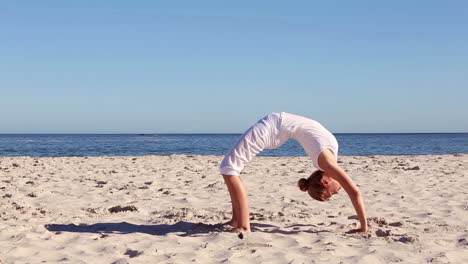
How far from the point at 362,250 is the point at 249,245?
0.90 m

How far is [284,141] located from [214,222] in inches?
50.9

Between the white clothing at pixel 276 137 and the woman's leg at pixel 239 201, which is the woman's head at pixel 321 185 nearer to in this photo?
the white clothing at pixel 276 137

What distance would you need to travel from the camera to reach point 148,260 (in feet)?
12.2

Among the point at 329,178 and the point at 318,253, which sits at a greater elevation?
the point at 329,178

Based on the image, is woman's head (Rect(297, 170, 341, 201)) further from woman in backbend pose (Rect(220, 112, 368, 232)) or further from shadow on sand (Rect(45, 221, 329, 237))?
shadow on sand (Rect(45, 221, 329, 237))

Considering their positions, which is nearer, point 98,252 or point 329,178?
point 98,252

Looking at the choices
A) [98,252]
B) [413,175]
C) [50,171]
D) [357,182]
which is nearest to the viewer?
[98,252]

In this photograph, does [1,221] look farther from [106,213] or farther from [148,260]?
[148,260]

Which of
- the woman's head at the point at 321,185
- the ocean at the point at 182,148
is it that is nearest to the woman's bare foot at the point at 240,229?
the woman's head at the point at 321,185

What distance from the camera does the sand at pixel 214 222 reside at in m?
3.86

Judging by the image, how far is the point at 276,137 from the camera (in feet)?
14.8

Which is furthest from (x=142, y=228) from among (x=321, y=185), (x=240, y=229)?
(x=321, y=185)

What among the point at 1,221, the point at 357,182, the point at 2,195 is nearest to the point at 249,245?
the point at 1,221

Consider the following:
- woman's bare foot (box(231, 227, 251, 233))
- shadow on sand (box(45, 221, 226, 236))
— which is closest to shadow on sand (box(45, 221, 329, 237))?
shadow on sand (box(45, 221, 226, 236))
